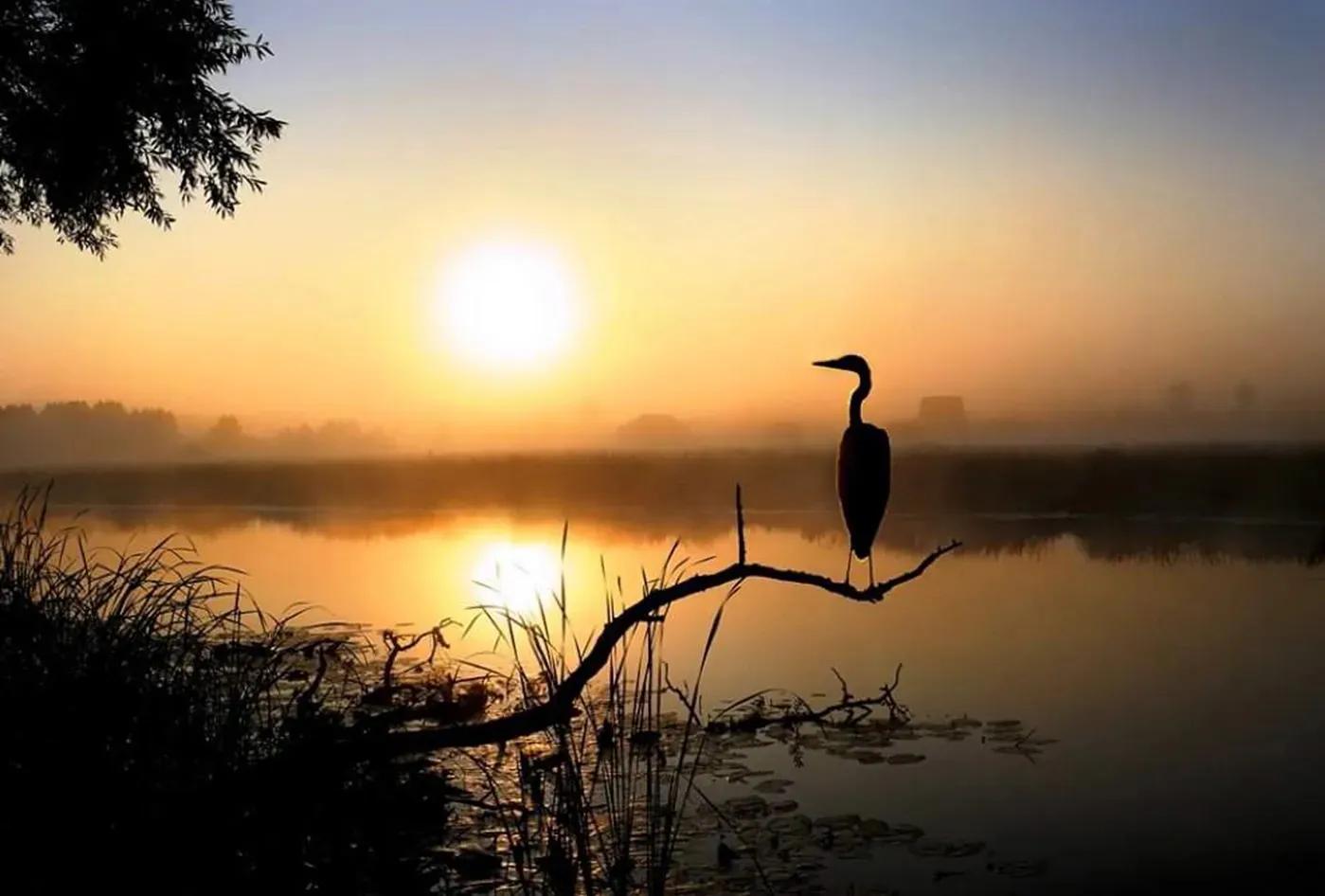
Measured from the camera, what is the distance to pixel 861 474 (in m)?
5.24

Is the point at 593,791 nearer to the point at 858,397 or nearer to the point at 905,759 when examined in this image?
the point at 858,397

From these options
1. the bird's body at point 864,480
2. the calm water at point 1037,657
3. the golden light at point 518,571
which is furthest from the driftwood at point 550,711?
the golden light at point 518,571

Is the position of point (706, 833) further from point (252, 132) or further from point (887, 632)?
point (887, 632)

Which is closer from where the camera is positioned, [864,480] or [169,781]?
[169,781]

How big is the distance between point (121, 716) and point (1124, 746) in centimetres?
706

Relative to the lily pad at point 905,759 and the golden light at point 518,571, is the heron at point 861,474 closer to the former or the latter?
the lily pad at point 905,759

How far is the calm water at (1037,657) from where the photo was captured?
6.82m

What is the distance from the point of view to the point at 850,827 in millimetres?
6375

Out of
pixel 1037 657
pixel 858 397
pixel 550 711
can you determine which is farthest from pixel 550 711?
pixel 1037 657

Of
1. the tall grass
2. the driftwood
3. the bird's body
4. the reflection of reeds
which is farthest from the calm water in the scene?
the bird's body

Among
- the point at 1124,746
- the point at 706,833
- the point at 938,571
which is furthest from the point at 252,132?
the point at 938,571

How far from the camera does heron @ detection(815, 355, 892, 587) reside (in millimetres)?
5219

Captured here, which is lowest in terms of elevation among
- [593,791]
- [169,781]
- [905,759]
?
[905,759]

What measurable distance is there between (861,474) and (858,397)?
0.46 metres
